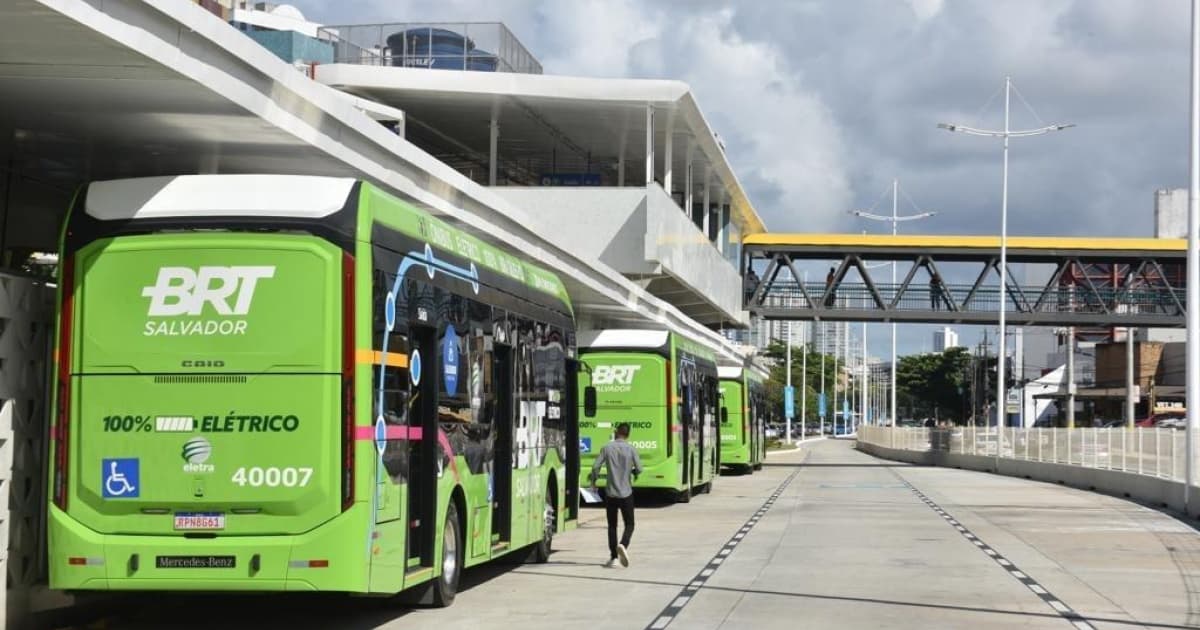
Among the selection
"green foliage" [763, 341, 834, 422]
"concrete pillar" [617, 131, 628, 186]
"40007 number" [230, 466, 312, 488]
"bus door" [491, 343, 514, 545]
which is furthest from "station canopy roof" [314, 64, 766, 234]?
"green foliage" [763, 341, 834, 422]

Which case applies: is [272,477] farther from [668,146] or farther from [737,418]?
[737,418]

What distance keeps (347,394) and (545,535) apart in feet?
25.9

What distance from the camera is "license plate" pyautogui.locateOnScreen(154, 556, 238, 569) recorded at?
11.7 m

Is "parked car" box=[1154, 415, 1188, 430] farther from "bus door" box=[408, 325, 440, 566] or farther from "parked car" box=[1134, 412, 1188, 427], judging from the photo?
"bus door" box=[408, 325, 440, 566]

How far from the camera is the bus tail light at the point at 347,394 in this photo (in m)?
11.8

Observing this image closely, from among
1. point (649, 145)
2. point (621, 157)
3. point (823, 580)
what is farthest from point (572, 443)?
point (621, 157)

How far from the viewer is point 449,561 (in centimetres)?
1478

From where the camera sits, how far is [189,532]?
38.7 feet

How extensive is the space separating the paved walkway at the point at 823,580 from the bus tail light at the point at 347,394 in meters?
1.99

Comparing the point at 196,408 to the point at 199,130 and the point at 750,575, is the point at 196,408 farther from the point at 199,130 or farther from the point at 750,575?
the point at 750,575

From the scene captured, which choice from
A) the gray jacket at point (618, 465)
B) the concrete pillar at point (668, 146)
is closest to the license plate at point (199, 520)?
the gray jacket at point (618, 465)

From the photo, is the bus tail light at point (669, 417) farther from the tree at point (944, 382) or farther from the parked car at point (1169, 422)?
the tree at point (944, 382)

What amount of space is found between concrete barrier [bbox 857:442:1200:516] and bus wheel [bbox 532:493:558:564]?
1537 centimetres

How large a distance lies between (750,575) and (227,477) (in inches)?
305
